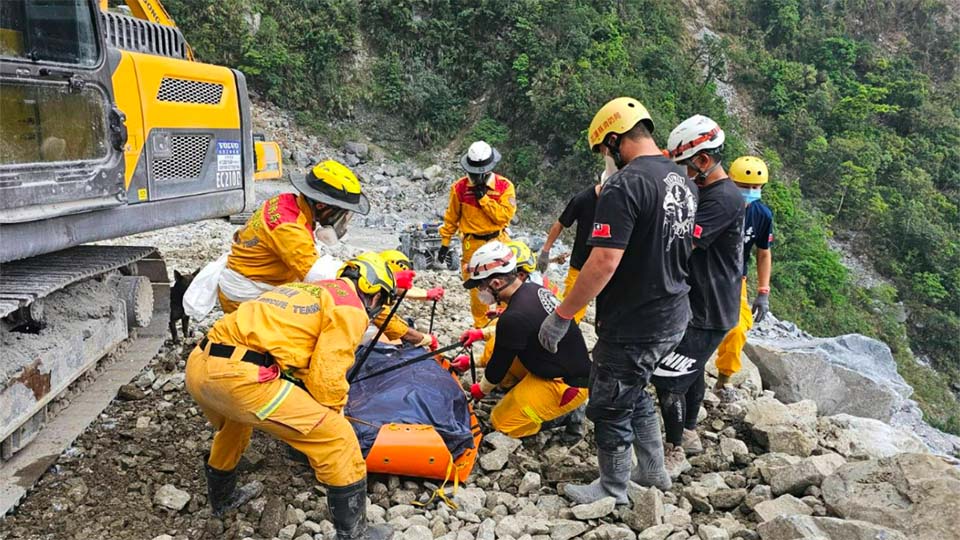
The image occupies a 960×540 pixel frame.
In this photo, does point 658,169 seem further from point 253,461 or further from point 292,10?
point 292,10

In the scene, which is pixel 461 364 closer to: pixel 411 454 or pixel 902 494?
pixel 411 454

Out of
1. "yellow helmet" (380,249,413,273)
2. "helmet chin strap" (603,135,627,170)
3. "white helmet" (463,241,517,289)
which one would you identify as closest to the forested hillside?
"white helmet" (463,241,517,289)

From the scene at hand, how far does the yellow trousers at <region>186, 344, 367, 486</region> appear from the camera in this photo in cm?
267

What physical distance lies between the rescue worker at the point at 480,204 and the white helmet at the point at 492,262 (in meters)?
1.62

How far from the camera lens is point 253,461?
3.62 metres

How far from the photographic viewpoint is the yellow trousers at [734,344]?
4.44m

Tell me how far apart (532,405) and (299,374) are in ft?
4.87

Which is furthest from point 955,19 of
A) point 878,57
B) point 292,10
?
point 292,10

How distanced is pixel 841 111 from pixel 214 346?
27.1 meters

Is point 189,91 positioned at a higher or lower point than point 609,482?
higher

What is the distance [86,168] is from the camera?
11.3 feet

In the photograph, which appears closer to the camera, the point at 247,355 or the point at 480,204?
the point at 247,355

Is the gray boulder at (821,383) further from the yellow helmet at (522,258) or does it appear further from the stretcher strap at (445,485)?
the stretcher strap at (445,485)

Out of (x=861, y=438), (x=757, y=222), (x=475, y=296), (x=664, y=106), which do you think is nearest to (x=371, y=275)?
(x=475, y=296)
